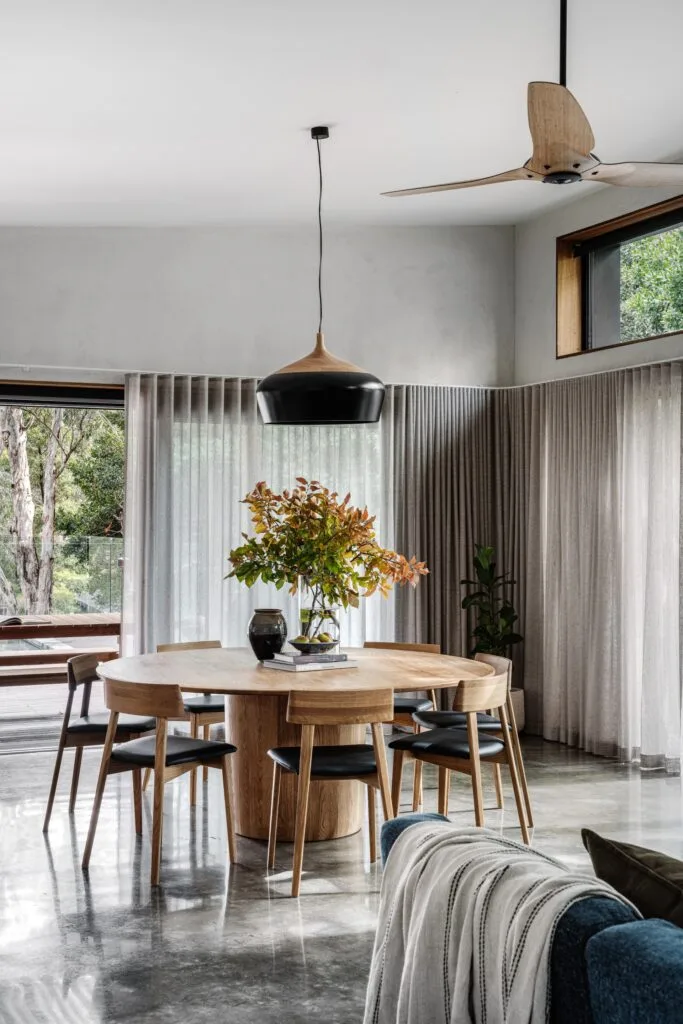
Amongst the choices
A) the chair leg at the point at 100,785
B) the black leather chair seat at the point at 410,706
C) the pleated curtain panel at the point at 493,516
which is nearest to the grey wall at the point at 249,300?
the pleated curtain panel at the point at 493,516

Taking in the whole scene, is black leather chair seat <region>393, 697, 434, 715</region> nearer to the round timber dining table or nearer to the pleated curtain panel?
the round timber dining table

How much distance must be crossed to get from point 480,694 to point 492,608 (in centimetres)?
315

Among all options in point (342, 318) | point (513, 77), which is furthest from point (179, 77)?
point (342, 318)

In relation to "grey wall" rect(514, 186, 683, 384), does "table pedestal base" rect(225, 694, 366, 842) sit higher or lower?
lower

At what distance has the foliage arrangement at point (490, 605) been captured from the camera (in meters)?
7.47

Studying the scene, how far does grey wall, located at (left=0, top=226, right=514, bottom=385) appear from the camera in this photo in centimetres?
693

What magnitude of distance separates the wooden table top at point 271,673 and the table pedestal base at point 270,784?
21 cm

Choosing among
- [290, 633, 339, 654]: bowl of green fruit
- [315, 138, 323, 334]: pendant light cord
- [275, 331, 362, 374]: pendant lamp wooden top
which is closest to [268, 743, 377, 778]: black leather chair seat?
[290, 633, 339, 654]: bowl of green fruit

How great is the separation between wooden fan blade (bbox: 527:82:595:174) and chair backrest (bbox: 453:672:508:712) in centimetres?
200

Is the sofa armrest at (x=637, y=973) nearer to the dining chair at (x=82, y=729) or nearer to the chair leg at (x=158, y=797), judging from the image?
the chair leg at (x=158, y=797)

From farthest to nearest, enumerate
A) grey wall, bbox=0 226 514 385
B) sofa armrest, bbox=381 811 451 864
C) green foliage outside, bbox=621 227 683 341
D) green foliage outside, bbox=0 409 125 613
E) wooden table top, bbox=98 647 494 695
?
green foliage outside, bbox=0 409 125 613 < grey wall, bbox=0 226 514 385 < green foliage outside, bbox=621 227 683 341 < wooden table top, bbox=98 647 494 695 < sofa armrest, bbox=381 811 451 864

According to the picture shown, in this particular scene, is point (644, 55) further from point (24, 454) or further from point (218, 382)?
point (24, 454)

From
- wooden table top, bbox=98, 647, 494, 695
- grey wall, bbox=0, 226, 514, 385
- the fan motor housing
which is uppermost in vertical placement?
grey wall, bbox=0, 226, 514, 385

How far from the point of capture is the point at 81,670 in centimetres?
512
